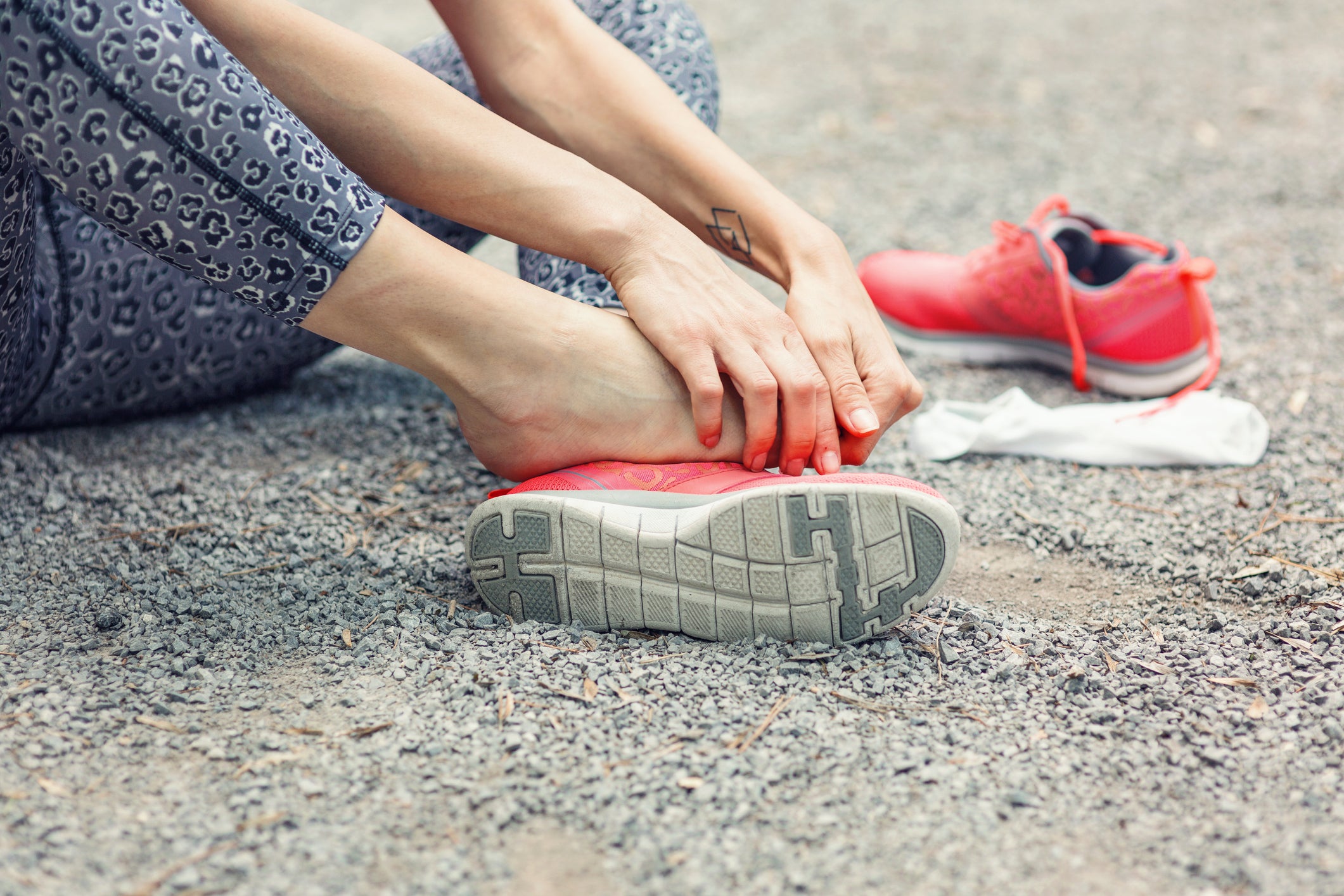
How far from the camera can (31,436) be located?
4.65 feet

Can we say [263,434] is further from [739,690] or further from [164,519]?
[739,690]

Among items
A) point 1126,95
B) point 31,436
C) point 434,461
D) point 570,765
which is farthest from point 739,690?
point 1126,95

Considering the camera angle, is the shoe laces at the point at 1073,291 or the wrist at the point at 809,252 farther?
the shoe laces at the point at 1073,291

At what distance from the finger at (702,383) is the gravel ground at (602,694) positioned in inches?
Answer: 9.5

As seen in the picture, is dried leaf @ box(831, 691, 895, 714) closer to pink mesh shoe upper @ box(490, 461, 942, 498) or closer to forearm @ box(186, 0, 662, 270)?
pink mesh shoe upper @ box(490, 461, 942, 498)

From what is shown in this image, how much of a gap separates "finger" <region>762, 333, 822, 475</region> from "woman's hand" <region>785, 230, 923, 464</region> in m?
0.03

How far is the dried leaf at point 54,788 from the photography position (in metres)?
0.84

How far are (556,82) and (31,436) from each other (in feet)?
2.85

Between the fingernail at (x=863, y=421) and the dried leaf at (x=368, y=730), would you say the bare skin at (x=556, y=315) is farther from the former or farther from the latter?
the dried leaf at (x=368, y=730)

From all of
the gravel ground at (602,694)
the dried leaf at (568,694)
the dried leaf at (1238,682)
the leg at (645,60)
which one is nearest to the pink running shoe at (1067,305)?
the gravel ground at (602,694)

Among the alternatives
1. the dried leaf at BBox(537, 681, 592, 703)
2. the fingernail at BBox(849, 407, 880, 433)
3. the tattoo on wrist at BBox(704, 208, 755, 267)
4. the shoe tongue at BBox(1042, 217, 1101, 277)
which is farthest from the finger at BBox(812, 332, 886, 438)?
the shoe tongue at BBox(1042, 217, 1101, 277)

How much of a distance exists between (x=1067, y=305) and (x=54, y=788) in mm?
1539

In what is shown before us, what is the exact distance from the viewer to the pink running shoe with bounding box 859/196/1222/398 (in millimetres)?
1671

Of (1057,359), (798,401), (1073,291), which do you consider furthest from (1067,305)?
(798,401)
